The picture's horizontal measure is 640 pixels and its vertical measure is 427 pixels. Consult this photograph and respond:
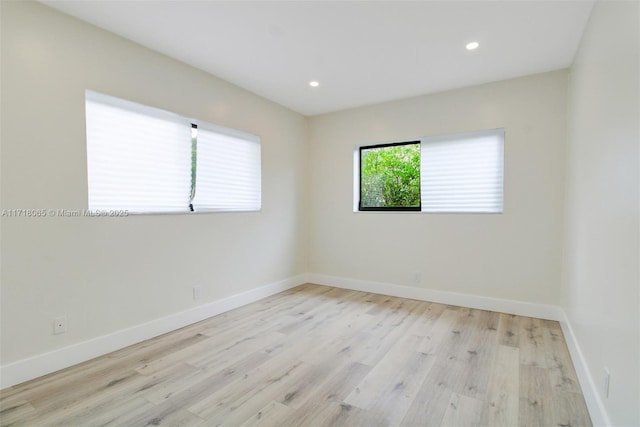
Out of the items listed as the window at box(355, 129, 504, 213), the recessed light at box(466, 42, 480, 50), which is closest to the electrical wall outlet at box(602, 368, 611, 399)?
the window at box(355, 129, 504, 213)

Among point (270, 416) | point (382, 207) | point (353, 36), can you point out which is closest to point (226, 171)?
point (353, 36)

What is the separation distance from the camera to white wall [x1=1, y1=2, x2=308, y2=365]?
6.35 feet

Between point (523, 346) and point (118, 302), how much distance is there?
3.43 meters

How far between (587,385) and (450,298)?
1.81m

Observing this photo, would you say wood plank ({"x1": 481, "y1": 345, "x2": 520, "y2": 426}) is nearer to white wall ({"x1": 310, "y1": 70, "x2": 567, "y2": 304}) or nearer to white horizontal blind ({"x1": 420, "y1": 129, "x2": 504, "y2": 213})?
white wall ({"x1": 310, "y1": 70, "x2": 567, "y2": 304})

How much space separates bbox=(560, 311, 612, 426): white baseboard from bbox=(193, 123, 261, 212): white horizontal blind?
3303 millimetres

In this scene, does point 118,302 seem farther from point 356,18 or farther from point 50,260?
point 356,18

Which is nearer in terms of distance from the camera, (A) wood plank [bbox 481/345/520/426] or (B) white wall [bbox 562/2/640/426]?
(B) white wall [bbox 562/2/640/426]

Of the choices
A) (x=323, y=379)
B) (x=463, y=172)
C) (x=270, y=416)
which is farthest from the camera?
(x=463, y=172)

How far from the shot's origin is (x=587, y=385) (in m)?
1.77

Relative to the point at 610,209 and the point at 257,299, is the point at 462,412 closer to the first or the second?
the point at 610,209

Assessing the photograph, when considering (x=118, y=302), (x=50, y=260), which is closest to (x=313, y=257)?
(x=118, y=302)

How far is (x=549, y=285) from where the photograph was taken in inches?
121

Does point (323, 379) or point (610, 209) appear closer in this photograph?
point (610, 209)
